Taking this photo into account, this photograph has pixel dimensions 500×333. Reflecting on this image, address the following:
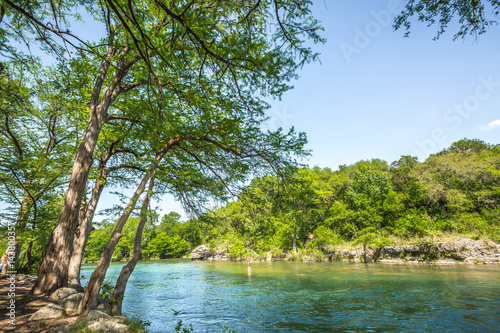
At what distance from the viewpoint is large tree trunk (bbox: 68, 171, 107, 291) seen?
8.08m

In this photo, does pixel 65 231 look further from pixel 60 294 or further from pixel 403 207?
pixel 403 207

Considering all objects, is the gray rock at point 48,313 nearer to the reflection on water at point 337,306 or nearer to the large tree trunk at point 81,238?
the large tree trunk at point 81,238

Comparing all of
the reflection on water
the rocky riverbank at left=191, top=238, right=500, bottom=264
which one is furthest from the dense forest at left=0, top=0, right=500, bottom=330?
the rocky riverbank at left=191, top=238, right=500, bottom=264

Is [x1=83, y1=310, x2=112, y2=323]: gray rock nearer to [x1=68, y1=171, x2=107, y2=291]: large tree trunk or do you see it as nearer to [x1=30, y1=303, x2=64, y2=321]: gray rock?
[x1=30, y1=303, x2=64, y2=321]: gray rock

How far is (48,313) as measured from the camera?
548cm

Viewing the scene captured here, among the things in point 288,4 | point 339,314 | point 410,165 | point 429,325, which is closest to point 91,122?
point 288,4

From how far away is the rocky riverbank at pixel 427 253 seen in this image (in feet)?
72.7

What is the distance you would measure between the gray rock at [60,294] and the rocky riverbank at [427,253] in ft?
97.4

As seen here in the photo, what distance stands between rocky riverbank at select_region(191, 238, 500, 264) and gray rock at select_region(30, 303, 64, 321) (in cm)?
2987

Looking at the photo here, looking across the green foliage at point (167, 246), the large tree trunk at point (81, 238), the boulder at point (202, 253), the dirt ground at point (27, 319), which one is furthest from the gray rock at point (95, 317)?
the green foliage at point (167, 246)

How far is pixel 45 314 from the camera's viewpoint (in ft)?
17.8

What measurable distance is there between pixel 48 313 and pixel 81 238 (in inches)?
145

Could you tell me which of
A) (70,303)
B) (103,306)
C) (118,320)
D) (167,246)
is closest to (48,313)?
(70,303)

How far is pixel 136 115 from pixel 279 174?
460 centimetres
